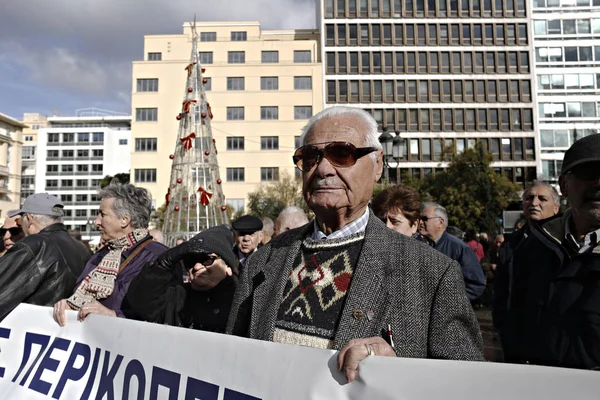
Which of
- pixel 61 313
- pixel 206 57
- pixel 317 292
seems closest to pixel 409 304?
pixel 317 292

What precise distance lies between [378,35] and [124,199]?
55897mm

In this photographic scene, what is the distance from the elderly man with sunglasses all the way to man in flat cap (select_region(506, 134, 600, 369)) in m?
0.67

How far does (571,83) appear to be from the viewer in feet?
190

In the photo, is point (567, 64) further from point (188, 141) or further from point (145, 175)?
point (188, 141)

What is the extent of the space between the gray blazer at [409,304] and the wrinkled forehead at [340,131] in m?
0.37

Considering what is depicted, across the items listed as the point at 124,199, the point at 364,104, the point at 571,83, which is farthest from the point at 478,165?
the point at 124,199

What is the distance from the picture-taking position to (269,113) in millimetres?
54719

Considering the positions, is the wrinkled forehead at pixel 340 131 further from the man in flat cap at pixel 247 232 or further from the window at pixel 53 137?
the window at pixel 53 137

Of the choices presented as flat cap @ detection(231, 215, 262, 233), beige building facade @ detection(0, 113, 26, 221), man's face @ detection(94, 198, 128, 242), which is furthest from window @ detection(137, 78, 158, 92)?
man's face @ detection(94, 198, 128, 242)

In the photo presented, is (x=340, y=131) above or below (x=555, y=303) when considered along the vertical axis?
above

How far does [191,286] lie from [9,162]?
300 feet

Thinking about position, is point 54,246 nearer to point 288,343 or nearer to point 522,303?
point 288,343

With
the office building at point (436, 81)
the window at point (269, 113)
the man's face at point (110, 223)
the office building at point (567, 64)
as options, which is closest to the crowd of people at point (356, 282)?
the man's face at point (110, 223)

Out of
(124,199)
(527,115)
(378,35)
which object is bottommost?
(124,199)
